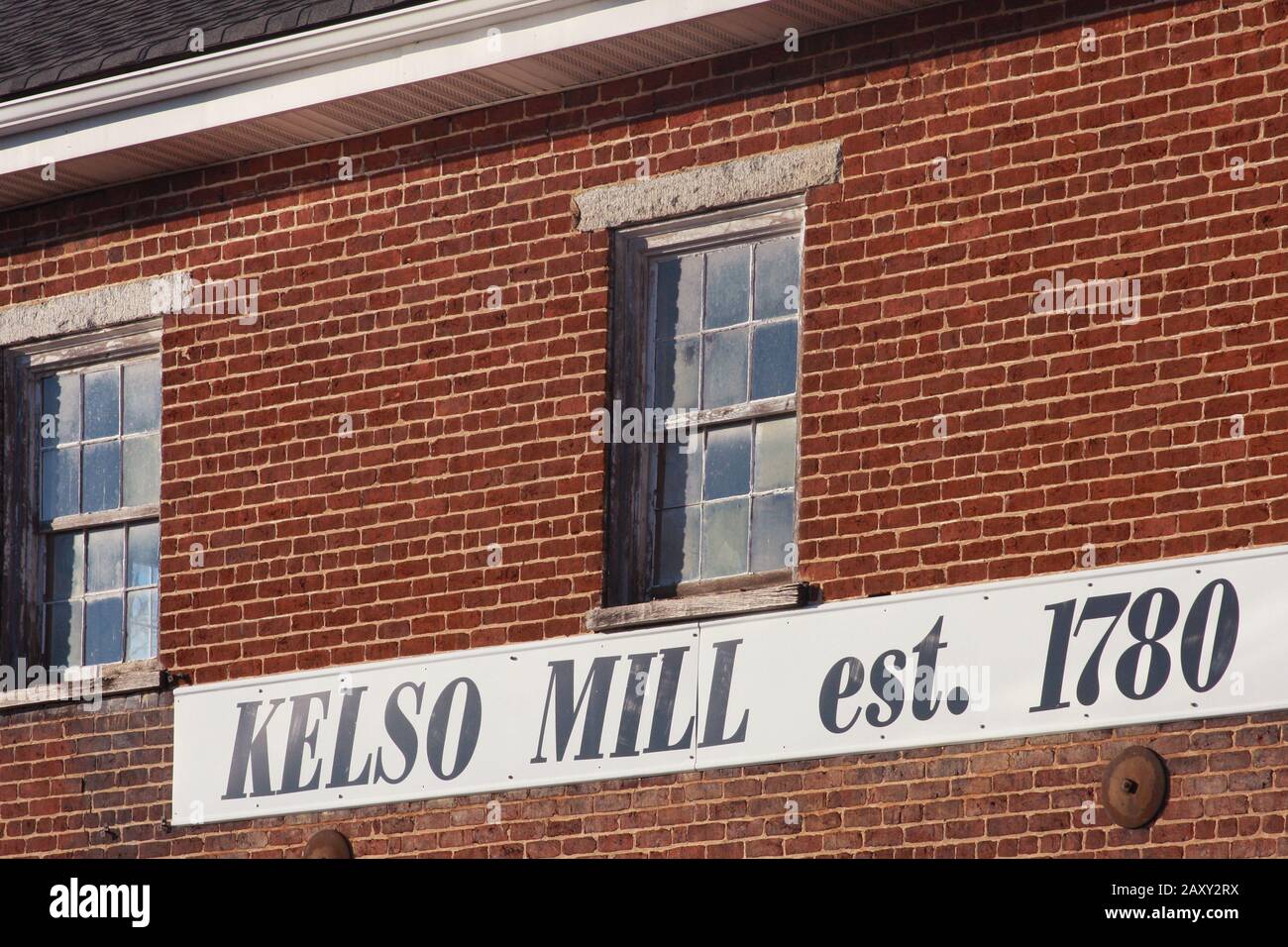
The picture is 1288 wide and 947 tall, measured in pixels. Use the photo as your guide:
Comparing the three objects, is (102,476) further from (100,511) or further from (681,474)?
(681,474)

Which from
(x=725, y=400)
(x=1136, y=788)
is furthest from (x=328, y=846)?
(x=1136, y=788)

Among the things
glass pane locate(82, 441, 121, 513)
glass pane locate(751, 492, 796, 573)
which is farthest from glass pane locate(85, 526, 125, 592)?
glass pane locate(751, 492, 796, 573)

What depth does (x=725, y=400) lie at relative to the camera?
1084 cm

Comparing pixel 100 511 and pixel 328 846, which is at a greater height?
pixel 100 511

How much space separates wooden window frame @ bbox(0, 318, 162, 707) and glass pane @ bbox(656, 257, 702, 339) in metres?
2.94

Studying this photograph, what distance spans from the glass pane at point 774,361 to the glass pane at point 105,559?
3.71 m

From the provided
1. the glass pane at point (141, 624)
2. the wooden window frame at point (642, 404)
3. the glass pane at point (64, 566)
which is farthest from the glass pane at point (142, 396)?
the wooden window frame at point (642, 404)

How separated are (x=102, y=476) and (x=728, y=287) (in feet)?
12.2

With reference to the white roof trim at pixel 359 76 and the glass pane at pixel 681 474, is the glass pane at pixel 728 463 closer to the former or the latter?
the glass pane at pixel 681 474

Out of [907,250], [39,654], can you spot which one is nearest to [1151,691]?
[907,250]

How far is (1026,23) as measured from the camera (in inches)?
399

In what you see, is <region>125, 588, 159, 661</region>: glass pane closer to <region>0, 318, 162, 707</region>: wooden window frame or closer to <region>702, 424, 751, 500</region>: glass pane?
<region>0, 318, 162, 707</region>: wooden window frame

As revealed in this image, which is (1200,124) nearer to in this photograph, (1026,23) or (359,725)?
(1026,23)
